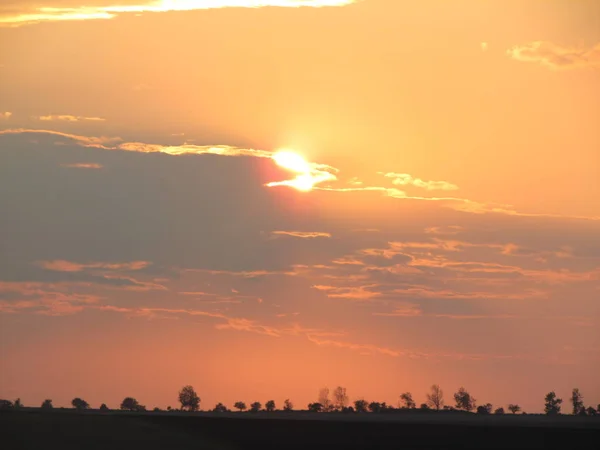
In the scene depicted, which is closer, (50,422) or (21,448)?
(21,448)

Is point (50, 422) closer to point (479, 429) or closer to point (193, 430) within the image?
point (193, 430)

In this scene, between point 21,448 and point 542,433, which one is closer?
point 21,448

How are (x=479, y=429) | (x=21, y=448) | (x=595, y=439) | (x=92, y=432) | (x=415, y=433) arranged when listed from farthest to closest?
(x=479, y=429) → (x=415, y=433) → (x=595, y=439) → (x=92, y=432) → (x=21, y=448)

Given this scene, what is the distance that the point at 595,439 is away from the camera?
119812mm

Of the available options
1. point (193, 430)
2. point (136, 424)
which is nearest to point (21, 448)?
point (136, 424)

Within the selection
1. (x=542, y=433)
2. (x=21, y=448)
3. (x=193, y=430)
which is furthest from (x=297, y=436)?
(x=21, y=448)

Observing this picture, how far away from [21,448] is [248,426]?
218 ft

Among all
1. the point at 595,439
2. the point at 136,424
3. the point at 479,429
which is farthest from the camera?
the point at 479,429

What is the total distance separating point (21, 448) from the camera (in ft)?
242

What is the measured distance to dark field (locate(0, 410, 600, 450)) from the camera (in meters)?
81.4

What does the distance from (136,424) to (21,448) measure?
26.1 m

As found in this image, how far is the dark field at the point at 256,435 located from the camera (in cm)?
8138

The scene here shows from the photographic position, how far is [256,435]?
12269 centimetres

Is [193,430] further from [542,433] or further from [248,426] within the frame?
[542,433]
